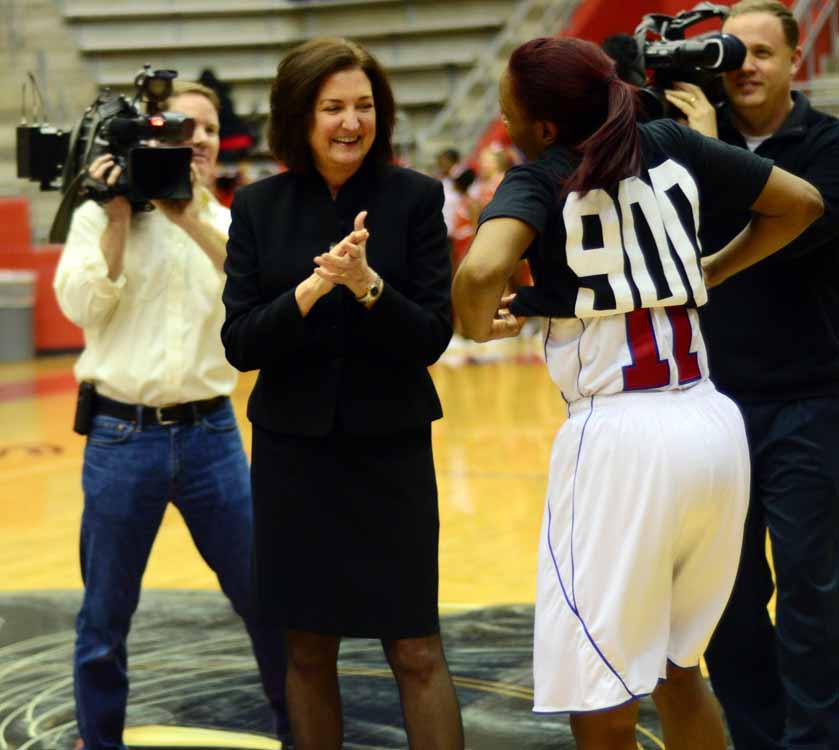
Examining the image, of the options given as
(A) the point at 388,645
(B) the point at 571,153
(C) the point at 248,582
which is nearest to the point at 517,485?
(C) the point at 248,582

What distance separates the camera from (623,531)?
270 centimetres

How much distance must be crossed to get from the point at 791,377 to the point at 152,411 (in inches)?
62.5

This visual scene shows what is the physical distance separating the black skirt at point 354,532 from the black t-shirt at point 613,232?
53 cm

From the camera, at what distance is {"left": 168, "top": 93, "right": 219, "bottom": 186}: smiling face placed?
3959 mm

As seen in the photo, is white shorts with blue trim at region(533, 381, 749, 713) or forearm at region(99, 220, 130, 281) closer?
white shorts with blue trim at region(533, 381, 749, 713)

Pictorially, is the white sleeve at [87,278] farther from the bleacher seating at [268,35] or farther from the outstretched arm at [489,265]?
the bleacher seating at [268,35]

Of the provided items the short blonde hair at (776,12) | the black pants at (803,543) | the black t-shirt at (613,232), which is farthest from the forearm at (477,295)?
the short blonde hair at (776,12)

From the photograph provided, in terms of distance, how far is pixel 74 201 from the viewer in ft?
12.5

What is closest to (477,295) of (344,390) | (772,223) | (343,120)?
(344,390)

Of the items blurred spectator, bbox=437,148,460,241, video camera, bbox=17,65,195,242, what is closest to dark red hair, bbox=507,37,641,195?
video camera, bbox=17,65,195,242

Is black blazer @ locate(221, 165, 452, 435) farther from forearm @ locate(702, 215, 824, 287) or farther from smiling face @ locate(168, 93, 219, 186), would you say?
smiling face @ locate(168, 93, 219, 186)

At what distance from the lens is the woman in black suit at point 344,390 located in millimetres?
3082

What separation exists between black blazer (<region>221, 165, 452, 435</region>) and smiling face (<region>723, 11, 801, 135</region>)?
0.88 metres

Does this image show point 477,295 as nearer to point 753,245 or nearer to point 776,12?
point 753,245
